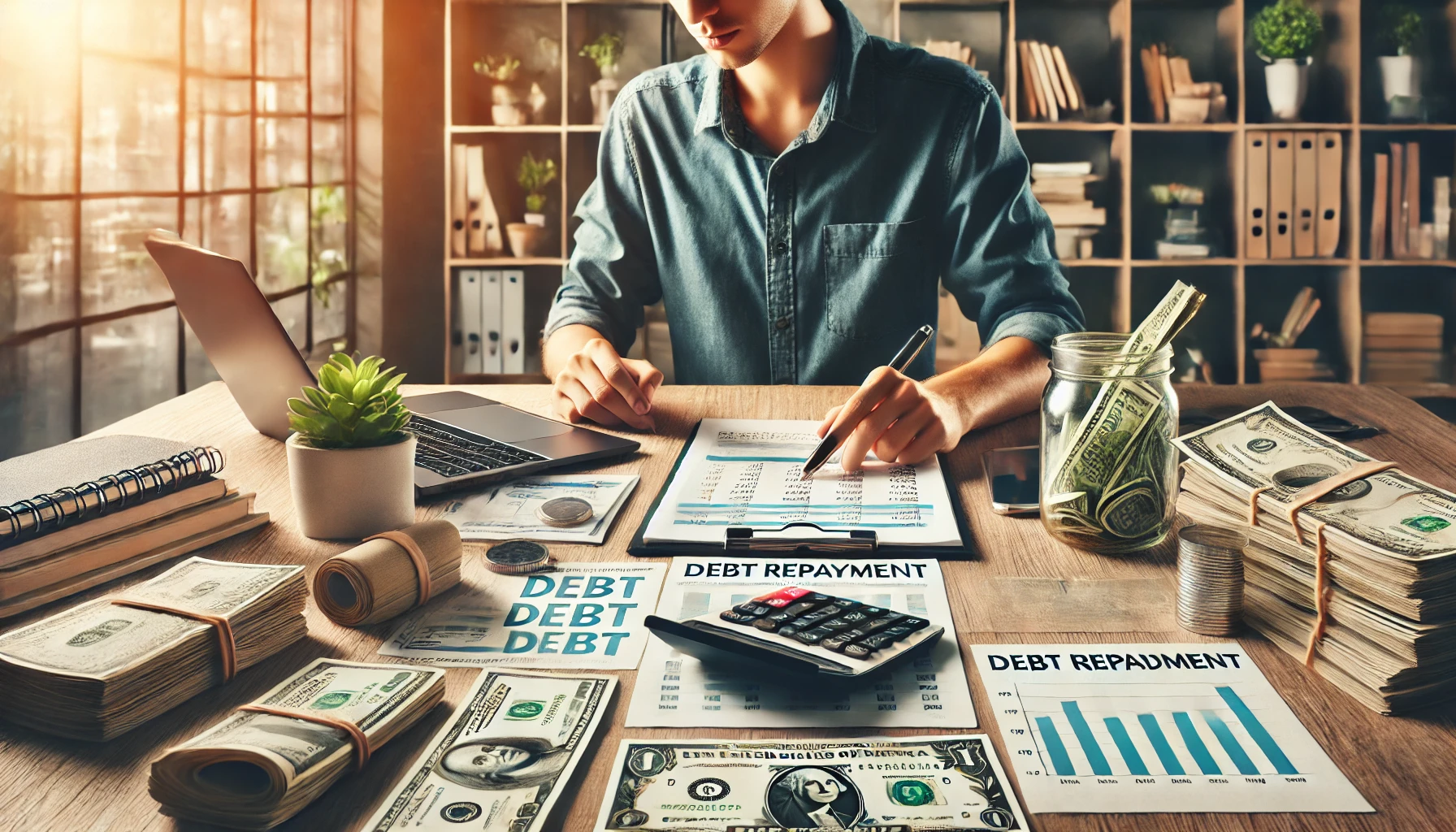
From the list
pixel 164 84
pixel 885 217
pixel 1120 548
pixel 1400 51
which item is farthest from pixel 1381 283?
pixel 164 84

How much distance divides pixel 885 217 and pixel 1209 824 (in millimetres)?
1372

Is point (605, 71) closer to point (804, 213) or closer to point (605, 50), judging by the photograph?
point (605, 50)

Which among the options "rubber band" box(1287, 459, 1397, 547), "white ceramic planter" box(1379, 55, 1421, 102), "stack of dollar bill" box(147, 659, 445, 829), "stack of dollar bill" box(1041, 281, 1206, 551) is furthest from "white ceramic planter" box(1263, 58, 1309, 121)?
"stack of dollar bill" box(147, 659, 445, 829)

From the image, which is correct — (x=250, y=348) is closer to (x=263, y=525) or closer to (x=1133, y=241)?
(x=263, y=525)

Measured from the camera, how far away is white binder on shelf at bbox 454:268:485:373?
3672 mm

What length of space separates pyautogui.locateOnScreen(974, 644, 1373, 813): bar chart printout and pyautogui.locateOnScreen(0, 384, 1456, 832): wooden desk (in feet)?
0.04

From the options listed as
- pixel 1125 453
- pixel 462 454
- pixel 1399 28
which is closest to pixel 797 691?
pixel 1125 453

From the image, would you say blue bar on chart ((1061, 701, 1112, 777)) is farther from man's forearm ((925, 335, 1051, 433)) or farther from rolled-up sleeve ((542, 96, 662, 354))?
rolled-up sleeve ((542, 96, 662, 354))

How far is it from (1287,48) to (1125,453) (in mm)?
3157

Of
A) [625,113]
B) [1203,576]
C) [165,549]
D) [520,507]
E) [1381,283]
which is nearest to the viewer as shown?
[1203,576]

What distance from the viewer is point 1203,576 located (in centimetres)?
73

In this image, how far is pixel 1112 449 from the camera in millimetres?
849

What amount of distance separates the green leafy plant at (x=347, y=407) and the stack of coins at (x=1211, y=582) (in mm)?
625

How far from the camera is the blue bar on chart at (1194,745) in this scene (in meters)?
0.57
